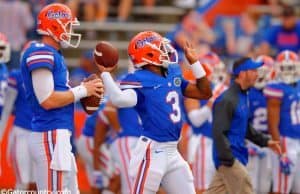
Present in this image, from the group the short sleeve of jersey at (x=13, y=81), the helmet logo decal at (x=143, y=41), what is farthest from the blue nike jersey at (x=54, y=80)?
the short sleeve of jersey at (x=13, y=81)

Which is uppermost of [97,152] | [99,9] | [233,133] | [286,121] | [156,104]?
[99,9]

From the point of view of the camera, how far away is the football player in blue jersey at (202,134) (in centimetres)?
1123

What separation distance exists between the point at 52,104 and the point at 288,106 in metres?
3.67

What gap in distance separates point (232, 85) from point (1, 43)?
2.74 metres

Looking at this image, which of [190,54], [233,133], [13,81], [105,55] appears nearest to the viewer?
[105,55]

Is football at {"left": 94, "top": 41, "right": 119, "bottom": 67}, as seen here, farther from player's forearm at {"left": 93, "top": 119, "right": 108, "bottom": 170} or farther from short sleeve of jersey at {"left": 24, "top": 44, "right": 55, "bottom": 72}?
player's forearm at {"left": 93, "top": 119, "right": 108, "bottom": 170}

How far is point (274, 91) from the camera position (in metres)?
11.3

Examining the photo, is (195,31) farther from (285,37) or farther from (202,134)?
(202,134)

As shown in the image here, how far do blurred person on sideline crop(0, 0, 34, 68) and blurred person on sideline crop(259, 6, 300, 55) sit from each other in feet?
12.1

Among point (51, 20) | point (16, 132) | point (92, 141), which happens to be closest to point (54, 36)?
point (51, 20)

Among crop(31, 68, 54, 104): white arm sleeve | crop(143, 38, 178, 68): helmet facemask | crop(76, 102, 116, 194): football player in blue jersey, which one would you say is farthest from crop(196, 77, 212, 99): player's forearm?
crop(76, 102, 116, 194): football player in blue jersey

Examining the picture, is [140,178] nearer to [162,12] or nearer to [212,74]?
[212,74]

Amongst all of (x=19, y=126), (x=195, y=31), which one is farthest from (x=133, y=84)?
(x=195, y=31)

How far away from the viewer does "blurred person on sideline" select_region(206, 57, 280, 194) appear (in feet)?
31.3
